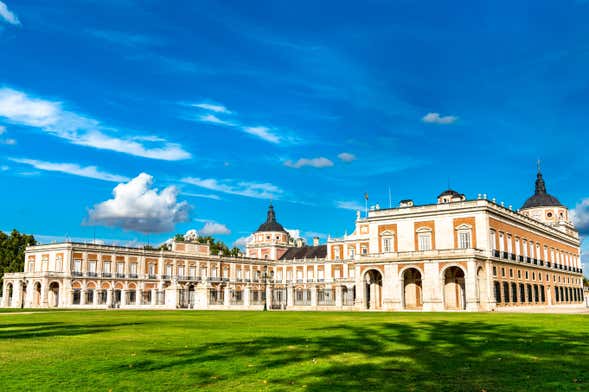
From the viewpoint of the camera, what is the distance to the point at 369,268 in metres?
58.2

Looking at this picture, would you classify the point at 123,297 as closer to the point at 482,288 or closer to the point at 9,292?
the point at 9,292

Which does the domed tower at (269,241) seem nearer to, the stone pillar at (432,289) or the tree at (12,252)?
the tree at (12,252)

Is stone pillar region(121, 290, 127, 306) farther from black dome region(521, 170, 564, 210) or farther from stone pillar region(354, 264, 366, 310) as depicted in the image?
black dome region(521, 170, 564, 210)

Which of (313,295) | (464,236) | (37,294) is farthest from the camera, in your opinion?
(313,295)

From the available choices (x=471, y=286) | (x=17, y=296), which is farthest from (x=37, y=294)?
(x=471, y=286)

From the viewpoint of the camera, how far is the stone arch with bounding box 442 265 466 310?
2152 inches

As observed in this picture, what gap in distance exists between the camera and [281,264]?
99.1m

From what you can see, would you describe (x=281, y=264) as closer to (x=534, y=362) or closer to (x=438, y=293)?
(x=438, y=293)

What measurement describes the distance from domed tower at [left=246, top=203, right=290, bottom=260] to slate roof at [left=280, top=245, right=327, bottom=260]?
5.91ft

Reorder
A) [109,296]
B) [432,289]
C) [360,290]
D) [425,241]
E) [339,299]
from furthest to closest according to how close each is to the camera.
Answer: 1. [339,299]
2. [109,296]
3. [360,290]
4. [425,241]
5. [432,289]

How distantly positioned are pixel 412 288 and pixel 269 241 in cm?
5179

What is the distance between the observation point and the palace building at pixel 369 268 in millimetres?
54719

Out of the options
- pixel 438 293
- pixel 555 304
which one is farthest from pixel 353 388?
pixel 555 304

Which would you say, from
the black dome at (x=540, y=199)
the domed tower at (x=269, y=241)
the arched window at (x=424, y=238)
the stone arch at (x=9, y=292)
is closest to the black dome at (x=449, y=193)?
the arched window at (x=424, y=238)
